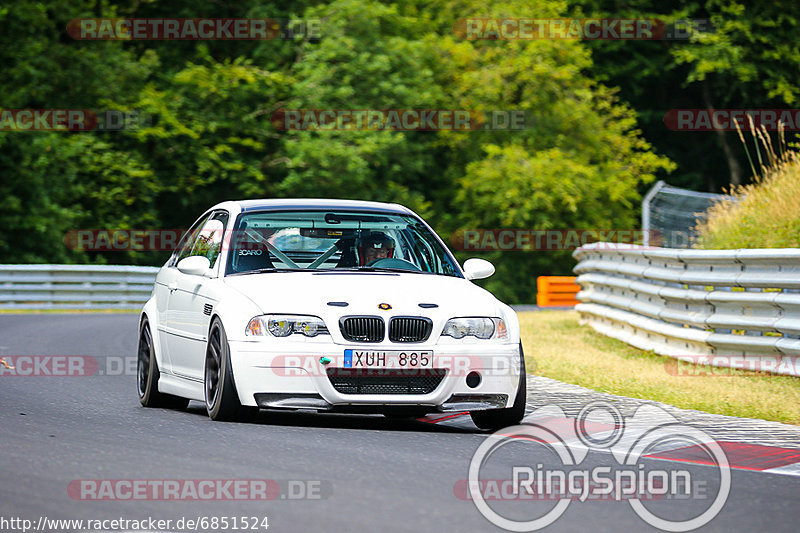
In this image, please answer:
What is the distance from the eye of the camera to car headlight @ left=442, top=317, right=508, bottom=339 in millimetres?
9383

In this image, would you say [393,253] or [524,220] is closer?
[393,253]

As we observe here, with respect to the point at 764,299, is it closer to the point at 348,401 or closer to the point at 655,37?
the point at 348,401

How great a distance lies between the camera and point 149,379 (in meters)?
11.0

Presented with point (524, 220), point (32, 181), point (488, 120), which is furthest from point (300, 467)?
point (488, 120)

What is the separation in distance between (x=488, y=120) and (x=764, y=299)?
34.0 metres

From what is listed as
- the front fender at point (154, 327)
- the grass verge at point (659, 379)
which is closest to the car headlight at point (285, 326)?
the front fender at point (154, 327)

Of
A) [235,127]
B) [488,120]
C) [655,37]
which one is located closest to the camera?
[235,127]

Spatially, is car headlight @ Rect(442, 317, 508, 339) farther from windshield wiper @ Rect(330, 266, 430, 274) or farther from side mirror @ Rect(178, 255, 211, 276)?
side mirror @ Rect(178, 255, 211, 276)

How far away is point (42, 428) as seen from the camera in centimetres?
907
